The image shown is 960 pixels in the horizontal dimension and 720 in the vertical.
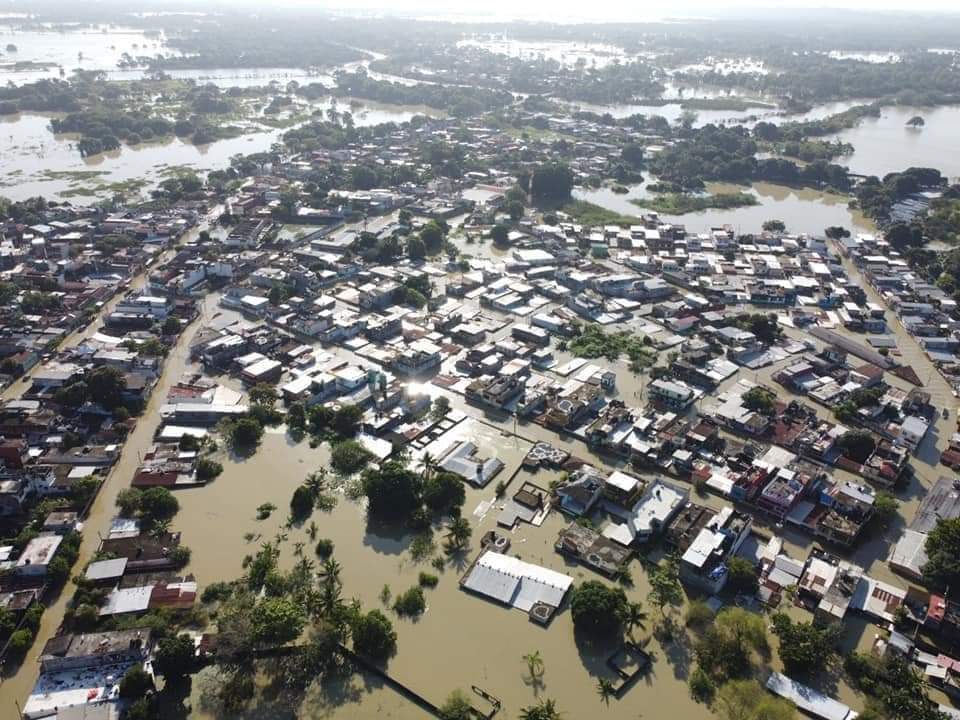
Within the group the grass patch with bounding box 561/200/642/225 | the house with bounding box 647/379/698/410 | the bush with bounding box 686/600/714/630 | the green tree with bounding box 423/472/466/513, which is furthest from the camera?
the grass patch with bounding box 561/200/642/225

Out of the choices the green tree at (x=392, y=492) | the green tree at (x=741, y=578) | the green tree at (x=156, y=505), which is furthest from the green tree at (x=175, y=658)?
the green tree at (x=741, y=578)

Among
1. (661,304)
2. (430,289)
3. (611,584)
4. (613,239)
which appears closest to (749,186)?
(613,239)

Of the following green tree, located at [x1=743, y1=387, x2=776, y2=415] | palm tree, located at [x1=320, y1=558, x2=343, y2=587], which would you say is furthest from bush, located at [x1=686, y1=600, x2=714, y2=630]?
green tree, located at [x1=743, y1=387, x2=776, y2=415]

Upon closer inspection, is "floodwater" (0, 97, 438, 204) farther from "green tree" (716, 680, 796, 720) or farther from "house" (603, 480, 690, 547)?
"green tree" (716, 680, 796, 720)

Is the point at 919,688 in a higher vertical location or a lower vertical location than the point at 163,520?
higher

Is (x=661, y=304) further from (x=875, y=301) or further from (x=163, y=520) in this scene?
(x=163, y=520)

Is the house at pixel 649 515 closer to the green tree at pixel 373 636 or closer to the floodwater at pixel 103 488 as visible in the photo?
the green tree at pixel 373 636
